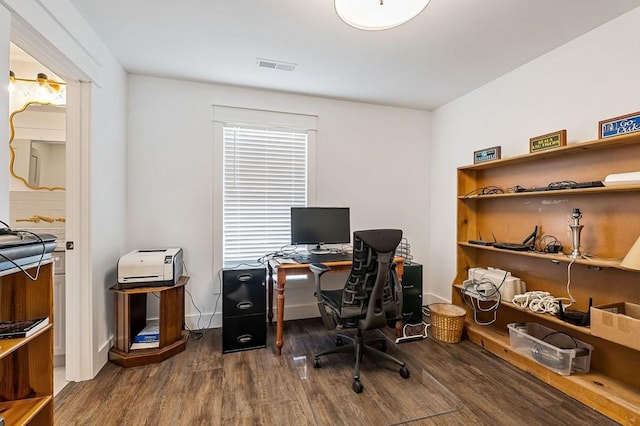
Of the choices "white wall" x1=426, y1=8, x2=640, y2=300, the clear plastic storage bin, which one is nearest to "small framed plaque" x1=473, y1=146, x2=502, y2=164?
"white wall" x1=426, y1=8, x2=640, y2=300

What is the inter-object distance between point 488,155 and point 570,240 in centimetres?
94

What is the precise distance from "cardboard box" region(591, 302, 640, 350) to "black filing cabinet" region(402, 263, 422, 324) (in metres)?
1.41

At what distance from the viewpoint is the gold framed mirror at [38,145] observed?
7.66 ft

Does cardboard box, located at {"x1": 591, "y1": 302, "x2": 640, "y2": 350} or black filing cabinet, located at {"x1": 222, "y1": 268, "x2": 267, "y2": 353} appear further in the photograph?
black filing cabinet, located at {"x1": 222, "y1": 268, "x2": 267, "y2": 353}

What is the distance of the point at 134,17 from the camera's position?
6.59 ft

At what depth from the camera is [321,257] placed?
2.91 m

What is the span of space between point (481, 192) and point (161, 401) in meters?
3.20

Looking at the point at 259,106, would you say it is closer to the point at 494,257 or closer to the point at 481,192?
the point at 481,192

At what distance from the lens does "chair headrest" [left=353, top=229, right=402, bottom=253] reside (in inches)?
80.9

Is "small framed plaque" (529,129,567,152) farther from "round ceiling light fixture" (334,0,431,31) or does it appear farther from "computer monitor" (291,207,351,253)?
"computer monitor" (291,207,351,253)

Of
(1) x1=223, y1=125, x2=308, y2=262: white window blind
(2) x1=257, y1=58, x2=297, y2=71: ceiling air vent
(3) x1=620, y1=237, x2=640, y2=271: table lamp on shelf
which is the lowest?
(3) x1=620, y1=237, x2=640, y2=271: table lamp on shelf

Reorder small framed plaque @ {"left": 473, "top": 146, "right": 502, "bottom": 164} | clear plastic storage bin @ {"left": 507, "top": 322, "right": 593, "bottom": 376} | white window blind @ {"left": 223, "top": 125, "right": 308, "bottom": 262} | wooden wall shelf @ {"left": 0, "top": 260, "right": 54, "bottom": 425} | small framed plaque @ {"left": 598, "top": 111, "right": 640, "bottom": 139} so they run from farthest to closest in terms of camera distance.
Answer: white window blind @ {"left": 223, "top": 125, "right": 308, "bottom": 262} < small framed plaque @ {"left": 473, "top": 146, "right": 502, "bottom": 164} < clear plastic storage bin @ {"left": 507, "top": 322, "right": 593, "bottom": 376} < small framed plaque @ {"left": 598, "top": 111, "right": 640, "bottom": 139} < wooden wall shelf @ {"left": 0, "top": 260, "right": 54, "bottom": 425}

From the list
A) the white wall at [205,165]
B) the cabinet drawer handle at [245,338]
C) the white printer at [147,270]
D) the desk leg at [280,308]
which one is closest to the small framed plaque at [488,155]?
the white wall at [205,165]

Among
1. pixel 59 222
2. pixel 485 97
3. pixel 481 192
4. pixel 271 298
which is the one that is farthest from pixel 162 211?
pixel 485 97
